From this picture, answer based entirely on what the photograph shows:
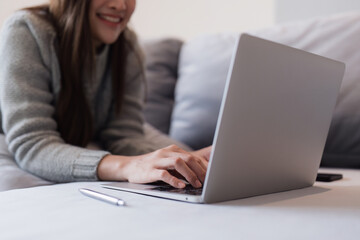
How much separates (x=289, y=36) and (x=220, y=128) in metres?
0.92

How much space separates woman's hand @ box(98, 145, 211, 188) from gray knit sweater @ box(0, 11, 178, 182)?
5cm

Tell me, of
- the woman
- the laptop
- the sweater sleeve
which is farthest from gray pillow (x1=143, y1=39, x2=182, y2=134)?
the laptop

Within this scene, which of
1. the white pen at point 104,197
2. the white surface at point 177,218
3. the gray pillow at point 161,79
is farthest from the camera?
the gray pillow at point 161,79

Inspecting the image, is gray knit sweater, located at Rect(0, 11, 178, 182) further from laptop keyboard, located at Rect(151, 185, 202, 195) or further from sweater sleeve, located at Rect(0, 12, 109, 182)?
laptop keyboard, located at Rect(151, 185, 202, 195)

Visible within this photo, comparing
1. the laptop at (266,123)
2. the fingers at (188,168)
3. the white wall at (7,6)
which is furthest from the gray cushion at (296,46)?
the white wall at (7,6)

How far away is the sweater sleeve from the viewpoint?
0.97 metres

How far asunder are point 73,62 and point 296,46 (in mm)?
667

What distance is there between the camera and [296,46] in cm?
138

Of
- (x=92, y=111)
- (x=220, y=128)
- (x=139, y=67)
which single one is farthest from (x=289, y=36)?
(x=220, y=128)

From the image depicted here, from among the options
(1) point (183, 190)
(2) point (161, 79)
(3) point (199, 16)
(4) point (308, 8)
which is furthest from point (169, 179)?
(3) point (199, 16)

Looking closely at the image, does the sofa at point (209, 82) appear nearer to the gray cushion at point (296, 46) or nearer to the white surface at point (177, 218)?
the gray cushion at point (296, 46)

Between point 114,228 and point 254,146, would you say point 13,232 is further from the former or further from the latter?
point 254,146

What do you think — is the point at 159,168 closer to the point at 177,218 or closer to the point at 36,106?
the point at 177,218

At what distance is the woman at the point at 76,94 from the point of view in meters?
0.96
